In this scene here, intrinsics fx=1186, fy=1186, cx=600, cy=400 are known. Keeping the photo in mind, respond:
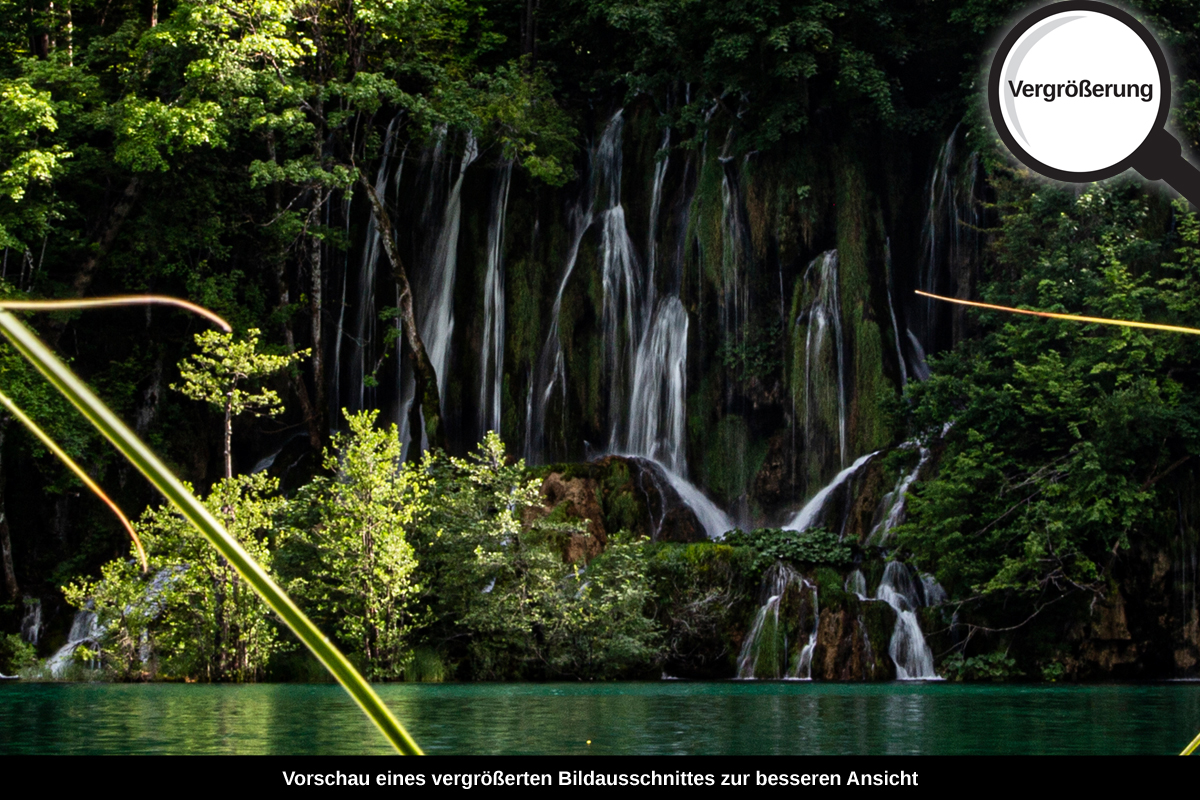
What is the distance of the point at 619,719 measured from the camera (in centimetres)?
902

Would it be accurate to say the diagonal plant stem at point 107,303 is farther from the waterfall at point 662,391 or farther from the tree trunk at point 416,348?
the waterfall at point 662,391

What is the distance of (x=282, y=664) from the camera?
53.3 feet

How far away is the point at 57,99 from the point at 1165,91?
21.3 m

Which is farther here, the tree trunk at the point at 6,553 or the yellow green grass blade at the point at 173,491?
the tree trunk at the point at 6,553

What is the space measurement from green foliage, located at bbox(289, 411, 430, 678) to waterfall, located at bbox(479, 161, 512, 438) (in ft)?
23.5

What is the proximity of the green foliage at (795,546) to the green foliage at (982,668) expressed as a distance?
7.38 feet

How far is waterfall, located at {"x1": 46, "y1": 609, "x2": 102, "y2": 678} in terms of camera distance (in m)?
16.5

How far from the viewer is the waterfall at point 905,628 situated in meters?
16.1

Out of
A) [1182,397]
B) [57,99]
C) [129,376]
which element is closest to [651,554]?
[1182,397]

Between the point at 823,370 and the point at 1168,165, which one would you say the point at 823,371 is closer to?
the point at 823,370

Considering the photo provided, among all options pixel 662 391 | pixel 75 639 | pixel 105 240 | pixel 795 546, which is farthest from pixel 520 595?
pixel 105 240

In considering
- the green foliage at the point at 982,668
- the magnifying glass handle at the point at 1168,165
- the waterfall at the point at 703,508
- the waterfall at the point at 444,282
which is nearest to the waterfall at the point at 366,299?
the waterfall at the point at 444,282

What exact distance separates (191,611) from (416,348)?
7.64m

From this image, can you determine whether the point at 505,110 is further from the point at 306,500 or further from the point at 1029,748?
the point at 1029,748
